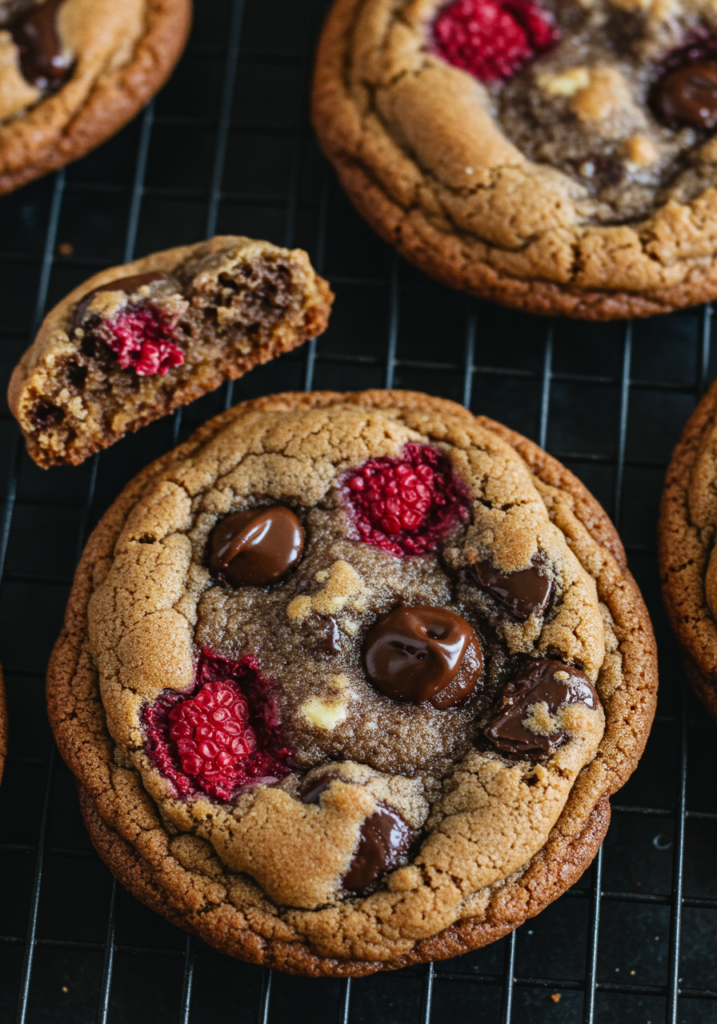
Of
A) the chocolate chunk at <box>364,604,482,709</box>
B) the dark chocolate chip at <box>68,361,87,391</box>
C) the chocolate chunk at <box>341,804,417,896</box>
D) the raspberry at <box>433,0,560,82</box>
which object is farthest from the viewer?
the raspberry at <box>433,0,560,82</box>

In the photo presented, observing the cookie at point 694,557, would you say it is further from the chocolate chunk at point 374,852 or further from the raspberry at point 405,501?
the chocolate chunk at point 374,852

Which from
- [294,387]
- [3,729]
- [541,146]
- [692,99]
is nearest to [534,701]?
[294,387]

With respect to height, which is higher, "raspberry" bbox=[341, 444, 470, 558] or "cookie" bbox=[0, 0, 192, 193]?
"cookie" bbox=[0, 0, 192, 193]

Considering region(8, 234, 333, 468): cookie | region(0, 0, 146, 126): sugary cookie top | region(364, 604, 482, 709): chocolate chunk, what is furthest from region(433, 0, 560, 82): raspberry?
region(364, 604, 482, 709): chocolate chunk

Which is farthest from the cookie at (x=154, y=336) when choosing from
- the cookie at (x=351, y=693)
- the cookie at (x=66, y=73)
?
the cookie at (x=66, y=73)

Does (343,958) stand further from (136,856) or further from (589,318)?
(589,318)

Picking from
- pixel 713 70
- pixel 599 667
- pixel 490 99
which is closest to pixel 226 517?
pixel 599 667

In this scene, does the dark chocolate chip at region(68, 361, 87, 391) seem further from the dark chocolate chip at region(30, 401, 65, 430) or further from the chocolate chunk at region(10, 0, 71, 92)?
the chocolate chunk at region(10, 0, 71, 92)
